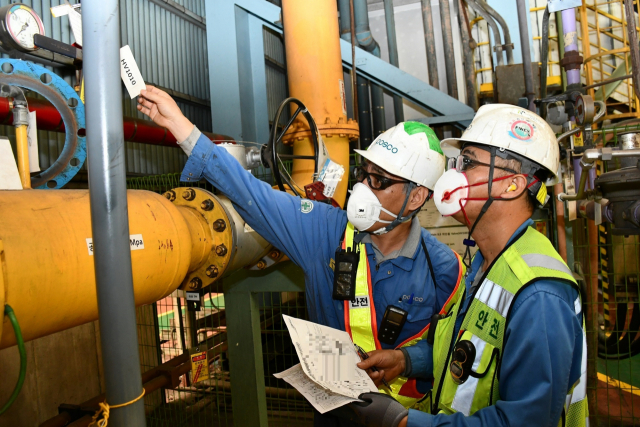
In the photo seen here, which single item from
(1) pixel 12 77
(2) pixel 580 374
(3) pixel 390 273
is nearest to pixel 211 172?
(1) pixel 12 77

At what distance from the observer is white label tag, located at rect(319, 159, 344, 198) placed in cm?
199

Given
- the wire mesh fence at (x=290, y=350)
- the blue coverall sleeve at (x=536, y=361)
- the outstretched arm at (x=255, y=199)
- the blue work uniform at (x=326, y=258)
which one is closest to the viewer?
the blue coverall sleeve at (x=536, y=361)

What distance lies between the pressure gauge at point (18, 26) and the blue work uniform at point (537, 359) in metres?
2.42

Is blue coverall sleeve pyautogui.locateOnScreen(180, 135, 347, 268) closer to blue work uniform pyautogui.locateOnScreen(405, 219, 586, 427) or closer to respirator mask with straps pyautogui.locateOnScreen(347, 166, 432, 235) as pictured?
respirator mask with straps pyautogui.locateOnScreen(347, 166, 432, 235)

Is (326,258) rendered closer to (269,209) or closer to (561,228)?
(269,209)

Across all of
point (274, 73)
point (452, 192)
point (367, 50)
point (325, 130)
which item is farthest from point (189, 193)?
point (274, 73)

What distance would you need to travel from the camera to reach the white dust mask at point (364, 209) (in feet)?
5.77

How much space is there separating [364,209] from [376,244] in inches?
7.8

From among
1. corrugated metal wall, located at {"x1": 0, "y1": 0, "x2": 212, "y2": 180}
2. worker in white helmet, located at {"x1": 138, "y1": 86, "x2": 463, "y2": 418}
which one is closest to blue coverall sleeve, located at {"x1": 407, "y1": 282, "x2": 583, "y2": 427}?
worker in white helmet, located at {"x1": 138, "y1": 86, "x2": 463, "y2": 418}

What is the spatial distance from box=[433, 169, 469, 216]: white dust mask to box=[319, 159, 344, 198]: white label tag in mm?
638

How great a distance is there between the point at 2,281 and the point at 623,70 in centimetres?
764

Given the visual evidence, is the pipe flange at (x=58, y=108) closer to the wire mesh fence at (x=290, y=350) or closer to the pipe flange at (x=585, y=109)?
the wire mesh fence at (x=290, y=350)

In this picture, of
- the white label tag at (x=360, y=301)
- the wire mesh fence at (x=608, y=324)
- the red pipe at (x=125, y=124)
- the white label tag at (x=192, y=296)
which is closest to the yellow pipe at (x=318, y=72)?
the red pipe at (x=125, y=124)

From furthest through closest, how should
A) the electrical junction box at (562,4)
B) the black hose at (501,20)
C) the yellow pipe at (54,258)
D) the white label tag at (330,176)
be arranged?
the black hose at (501,20) → the electrical junction box at (562,4) → the white label tag at (330,176) → the yellow pipe at (54,258)
